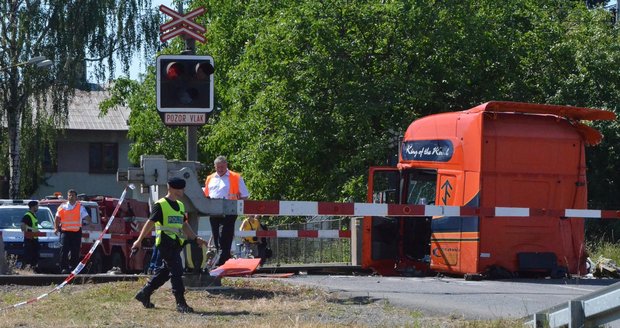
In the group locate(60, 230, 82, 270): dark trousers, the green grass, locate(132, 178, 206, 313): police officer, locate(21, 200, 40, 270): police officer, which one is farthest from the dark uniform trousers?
locate(21, 200, 40, 270): police officer

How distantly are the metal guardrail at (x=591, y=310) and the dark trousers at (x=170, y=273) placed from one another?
3.96m

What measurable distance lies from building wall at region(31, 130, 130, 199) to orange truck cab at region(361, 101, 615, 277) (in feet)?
134

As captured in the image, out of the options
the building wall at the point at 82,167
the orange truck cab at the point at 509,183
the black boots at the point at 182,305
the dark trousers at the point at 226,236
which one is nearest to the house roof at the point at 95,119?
the building wall at the point at 82,167

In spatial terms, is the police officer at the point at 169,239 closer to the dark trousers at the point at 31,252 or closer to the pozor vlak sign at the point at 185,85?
the pozor vlak sign at the point at 185,85

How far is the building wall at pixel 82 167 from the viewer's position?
5562cm

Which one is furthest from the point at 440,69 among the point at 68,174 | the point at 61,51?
the point at 68,174

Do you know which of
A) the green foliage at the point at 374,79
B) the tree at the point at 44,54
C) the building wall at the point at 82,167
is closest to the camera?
the green foliage at the point at 374,79

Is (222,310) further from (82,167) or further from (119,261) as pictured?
(82,167)

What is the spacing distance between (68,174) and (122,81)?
42.4 feet

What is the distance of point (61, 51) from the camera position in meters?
41.0

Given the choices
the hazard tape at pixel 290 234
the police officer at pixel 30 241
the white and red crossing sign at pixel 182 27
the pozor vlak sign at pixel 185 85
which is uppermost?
the white and red crossing sign at pixel 182 27

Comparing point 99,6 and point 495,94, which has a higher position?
point 99,6

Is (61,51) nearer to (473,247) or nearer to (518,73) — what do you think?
(518,73)

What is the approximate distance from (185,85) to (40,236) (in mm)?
11460
